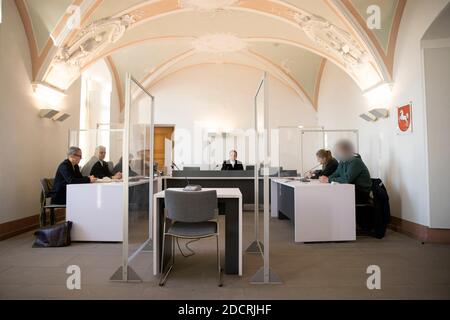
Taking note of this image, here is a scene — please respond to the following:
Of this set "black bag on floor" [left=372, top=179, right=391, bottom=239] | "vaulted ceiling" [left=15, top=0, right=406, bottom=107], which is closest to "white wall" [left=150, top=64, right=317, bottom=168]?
"vaulted ceiling" [left=15, top=0, right=406, bottom=107]

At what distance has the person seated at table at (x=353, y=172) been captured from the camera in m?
4.09

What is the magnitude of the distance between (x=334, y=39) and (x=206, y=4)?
Answer: 8.34 feet

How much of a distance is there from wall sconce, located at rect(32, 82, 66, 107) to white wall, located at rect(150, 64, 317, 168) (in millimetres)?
4167

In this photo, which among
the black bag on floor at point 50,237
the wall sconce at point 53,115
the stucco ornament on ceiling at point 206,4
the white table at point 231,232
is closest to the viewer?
the white table at point 231,232

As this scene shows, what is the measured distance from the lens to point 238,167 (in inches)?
284

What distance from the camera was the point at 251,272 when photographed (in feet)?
9.18

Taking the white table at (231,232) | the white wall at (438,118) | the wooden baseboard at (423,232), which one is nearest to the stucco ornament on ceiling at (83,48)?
the white table at (231,232)

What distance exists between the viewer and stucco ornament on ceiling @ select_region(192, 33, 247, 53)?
6977mm

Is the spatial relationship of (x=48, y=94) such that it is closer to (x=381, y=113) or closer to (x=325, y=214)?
(x=325, y=214)

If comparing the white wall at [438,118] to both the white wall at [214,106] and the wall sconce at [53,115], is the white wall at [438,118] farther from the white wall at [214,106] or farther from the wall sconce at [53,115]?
the wall sconce at [53,115]

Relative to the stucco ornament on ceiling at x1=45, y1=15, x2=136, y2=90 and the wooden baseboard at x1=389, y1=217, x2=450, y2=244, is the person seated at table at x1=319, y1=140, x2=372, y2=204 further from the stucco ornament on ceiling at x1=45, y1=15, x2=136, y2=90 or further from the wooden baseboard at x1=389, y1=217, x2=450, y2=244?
the stucco ornament on ceiling at x1=45, y1=15, x2=136, y2=90

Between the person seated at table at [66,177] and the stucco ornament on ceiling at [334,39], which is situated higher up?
the stucco ornament on ceiling at [334,39]

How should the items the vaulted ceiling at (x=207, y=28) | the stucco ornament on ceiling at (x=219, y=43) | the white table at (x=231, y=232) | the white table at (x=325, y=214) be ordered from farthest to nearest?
the stucco ornament on ceiling at (x=219, y=43), the vaulted ceiling at (x=207, y=28), the white table at (x=325, y=214), the white table at (x=231, y=232)

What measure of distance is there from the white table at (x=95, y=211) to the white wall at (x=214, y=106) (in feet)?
18.0
